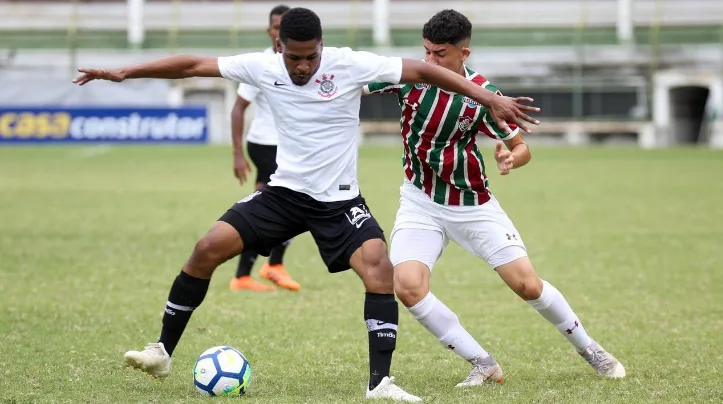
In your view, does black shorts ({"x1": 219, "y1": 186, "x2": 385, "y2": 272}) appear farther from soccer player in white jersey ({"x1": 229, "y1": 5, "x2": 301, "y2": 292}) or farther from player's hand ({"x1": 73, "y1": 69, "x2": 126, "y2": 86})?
soccer player in white jersey ({"x1": 229, "y1": 5, "x2": 301, "y2": 292})

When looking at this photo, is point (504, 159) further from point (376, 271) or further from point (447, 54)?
point (376, 271)

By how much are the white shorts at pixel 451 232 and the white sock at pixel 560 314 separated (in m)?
0.28

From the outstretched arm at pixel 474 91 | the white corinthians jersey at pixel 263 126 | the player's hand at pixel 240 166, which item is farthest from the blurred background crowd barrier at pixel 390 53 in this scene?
the outstretched arm at pixel 474 91

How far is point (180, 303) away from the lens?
6.24 metres

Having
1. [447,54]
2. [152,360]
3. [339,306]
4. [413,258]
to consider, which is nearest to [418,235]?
[413,258]

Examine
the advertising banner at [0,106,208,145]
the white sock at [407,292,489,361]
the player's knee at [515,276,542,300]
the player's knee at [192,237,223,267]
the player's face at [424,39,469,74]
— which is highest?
the player's face at [424,39,469,74]

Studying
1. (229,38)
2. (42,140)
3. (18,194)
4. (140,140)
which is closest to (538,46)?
(229,38)

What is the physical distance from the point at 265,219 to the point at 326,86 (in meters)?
0.83

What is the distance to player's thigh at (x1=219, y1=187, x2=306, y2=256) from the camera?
6180mm

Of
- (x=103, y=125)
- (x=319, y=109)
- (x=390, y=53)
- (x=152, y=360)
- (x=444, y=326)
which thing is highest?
(x=319, y=109)

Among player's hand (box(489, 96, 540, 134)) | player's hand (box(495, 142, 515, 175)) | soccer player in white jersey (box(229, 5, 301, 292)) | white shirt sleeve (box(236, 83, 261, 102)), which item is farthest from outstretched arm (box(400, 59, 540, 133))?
white shirt sleeve (box(236, 83, 261, 102))

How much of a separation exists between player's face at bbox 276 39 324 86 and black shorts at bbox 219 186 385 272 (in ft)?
2.24

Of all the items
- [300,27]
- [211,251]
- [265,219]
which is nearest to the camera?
[300,27]

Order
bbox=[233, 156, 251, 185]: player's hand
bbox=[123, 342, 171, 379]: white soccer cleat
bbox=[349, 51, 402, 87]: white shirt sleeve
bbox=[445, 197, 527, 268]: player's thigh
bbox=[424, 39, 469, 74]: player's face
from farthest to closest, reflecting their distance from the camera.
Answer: bbox=[233, 156, 251, 185]: player's hand, bbox=[445, 197, 527, 268]: player's thigh, bbox=[424, 39, 469, 74]: player's face, bbox=[123, 342, 171, 379]: white soccer cleat, bbox=[349, 51, 402, 87]: white shirt sleeve
